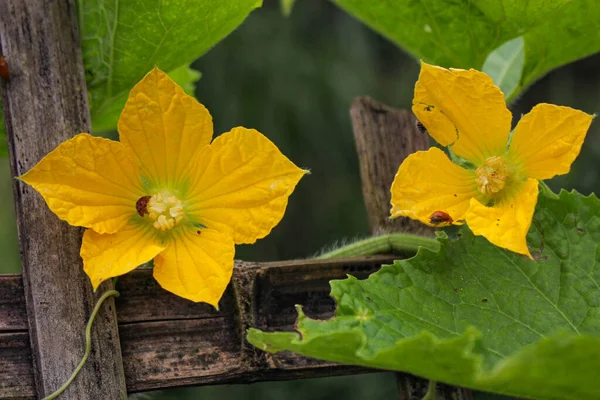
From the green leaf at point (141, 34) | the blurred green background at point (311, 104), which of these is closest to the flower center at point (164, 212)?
the green leaf at point (141, 34)

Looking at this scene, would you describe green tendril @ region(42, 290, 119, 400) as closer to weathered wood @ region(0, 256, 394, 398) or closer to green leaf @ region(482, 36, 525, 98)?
Answer: weathered wood @ region(0, 256, 394, 398)

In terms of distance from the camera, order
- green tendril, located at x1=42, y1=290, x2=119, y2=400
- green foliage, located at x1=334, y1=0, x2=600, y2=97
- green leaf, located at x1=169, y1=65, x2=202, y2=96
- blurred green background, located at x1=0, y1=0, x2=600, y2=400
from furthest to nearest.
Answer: blurred green background, located at x1=0, y1=0, x2=600, y2=400 → green leaf, located at x1=169, y1=65, x2=202, y2=96 → green foliage, located at x1=334, y1=0, x2=600, y2=97 → green tendril, located at x1=42, y1=290, x2=119, y2=400

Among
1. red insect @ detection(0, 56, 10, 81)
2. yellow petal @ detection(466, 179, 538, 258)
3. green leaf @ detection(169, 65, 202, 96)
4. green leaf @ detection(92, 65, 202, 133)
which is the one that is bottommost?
yellow petal @ detection(466, 179, 538, 258)

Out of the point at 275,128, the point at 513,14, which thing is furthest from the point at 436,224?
the point at 275,128

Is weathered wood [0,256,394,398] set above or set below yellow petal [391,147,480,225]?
below

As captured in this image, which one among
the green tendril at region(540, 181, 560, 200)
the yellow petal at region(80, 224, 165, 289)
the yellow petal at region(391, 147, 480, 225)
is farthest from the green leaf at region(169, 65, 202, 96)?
the green tendril at region(540, 181, 560, 200)

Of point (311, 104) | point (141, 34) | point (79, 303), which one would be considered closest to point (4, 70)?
point (141, 34)

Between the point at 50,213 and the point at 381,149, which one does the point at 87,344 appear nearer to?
the point at 50,213
